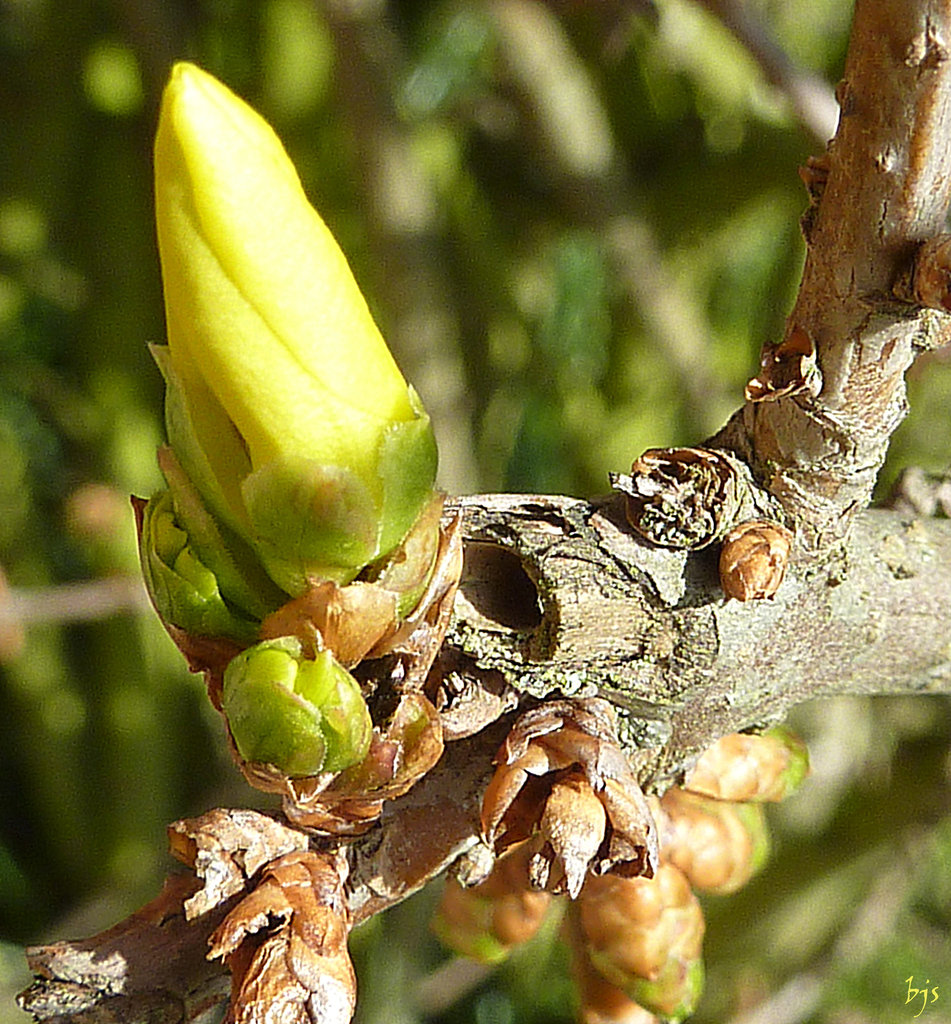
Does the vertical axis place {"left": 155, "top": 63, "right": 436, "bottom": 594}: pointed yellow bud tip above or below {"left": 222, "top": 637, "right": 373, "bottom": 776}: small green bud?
above

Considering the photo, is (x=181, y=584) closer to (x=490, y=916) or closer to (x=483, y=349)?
(x=490, y=916)

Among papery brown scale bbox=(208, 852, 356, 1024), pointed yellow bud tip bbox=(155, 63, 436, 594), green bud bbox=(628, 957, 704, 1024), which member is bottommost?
green bud bbox=(628, 957, 704, 1024)

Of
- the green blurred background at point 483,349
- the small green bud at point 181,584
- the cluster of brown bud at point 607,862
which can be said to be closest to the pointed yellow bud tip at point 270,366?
the small green bud at point 181,584

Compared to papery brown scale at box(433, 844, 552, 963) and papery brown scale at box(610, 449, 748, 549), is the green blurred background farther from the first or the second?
papery brown scale at box(610, 449, 748, 549)

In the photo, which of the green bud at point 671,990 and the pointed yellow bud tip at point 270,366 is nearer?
the pointed yellow bud tip at point 270,366

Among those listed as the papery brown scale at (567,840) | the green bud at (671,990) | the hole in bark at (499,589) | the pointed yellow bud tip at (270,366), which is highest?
the pointed yellow bud tip at (270,366)

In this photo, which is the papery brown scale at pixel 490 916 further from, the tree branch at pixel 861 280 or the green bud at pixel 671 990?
the tree branch at pixel 861 280

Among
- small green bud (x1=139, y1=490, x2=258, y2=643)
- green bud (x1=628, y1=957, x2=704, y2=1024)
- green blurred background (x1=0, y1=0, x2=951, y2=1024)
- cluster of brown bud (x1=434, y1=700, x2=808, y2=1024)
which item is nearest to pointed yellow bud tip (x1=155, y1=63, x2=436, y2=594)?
small green bud (x1=139, y1=490, x2=258, y2=643)
